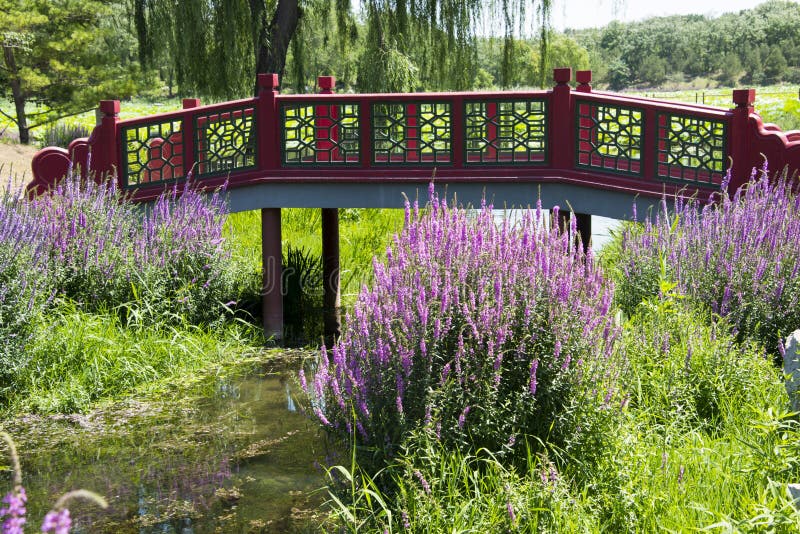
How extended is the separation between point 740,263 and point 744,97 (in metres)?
2.12

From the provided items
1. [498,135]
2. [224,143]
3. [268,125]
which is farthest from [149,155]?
[498,135]

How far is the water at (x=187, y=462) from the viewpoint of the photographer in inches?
244

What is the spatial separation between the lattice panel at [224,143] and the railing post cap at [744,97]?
443cm

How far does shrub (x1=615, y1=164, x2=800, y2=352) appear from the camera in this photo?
7117 millimetres

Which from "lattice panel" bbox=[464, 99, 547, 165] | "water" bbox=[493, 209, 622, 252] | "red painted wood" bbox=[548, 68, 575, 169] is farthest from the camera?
"water" bbox=[493, 209, 622, 252]

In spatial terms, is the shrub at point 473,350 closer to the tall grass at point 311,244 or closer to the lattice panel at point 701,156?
the lattice panel at point 701,156

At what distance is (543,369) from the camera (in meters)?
5.50

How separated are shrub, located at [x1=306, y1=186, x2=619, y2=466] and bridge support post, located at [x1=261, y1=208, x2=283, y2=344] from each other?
505 centimetres

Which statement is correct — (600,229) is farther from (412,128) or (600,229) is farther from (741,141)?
(741,141)

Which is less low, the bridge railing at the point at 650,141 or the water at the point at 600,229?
the bridge railing at the point at 650,141

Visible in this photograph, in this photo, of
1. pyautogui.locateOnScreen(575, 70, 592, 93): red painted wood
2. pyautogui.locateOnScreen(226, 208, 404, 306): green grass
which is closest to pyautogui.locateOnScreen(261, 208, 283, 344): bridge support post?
pyautogui.locateOnScreen(226, 208, 404, 306): green grass

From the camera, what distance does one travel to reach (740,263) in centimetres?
725

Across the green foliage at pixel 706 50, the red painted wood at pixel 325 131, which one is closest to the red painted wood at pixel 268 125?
the red painted wood at pixel 325 131

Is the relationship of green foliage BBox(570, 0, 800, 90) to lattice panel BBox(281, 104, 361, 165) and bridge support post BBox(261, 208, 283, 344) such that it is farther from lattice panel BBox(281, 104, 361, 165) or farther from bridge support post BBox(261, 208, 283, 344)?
lattice panel BBox(281, 104, 361, 165)
